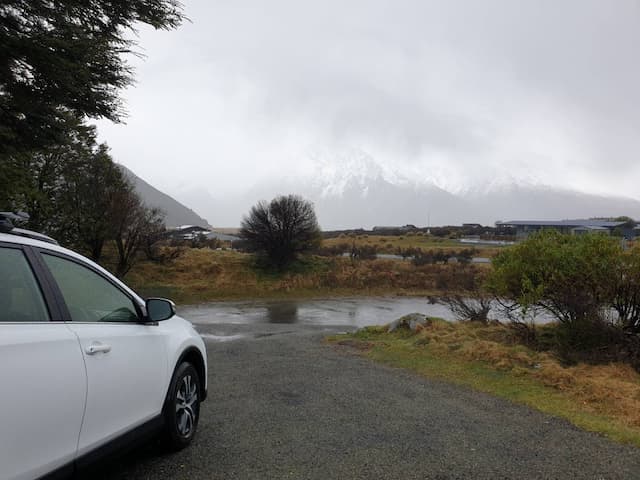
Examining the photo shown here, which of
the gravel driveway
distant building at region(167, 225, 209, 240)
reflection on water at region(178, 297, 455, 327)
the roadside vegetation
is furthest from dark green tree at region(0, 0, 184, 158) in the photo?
distant building at region(167, 225, 209, 240)

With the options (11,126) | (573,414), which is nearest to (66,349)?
(573,414)

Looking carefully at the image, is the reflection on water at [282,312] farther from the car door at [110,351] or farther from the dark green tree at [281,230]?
the car door at [110,351]

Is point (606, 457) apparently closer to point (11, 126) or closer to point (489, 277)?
point (489, 277)

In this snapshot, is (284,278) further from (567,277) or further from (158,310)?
(158,310)

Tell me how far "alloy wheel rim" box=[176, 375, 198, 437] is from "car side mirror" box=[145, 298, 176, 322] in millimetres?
730

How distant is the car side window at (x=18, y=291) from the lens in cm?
258

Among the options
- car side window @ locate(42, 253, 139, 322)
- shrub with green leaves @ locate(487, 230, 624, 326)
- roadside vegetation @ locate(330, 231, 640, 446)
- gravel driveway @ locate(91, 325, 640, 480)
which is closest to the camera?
car side window @ locate(42, 253, 139, 322)

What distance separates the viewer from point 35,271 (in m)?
2.85

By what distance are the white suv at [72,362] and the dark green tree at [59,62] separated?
20.4ft

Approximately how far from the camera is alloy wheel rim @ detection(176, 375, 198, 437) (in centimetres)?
418

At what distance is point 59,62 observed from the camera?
26.8 feet

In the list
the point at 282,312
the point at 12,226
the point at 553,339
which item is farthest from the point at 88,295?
the point at 282,312

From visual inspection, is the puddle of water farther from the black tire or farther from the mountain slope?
the mountain slope

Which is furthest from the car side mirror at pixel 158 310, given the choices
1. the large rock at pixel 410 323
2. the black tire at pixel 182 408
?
the large rock at pixel 410 323
